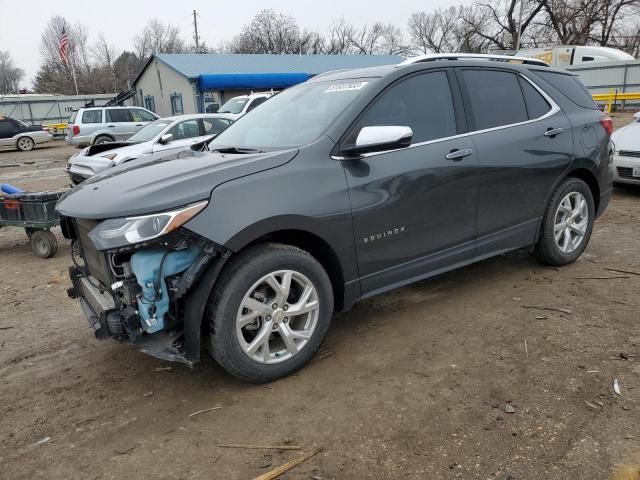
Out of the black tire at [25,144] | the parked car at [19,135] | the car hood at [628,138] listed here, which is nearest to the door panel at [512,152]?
the car hood at [628,138]

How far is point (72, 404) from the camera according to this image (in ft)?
9.75

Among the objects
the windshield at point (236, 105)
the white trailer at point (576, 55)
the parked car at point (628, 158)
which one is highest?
the white trailer at point (576, 55)

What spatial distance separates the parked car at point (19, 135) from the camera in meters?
23.4

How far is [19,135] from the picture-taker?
23688 mm

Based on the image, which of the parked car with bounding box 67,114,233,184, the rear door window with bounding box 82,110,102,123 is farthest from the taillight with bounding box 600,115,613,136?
the rear door window with bounding box 82,110,102,123

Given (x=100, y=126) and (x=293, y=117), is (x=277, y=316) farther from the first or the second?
(x=100, y=126)

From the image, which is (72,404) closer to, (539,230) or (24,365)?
(24,365)

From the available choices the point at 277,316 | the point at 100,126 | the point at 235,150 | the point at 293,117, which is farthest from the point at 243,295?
the point at 100,126

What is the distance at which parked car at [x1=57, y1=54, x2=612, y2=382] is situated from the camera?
8.86ft

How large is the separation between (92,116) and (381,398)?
1946 centimetres

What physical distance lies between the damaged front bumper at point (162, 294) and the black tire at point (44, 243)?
3964 mm

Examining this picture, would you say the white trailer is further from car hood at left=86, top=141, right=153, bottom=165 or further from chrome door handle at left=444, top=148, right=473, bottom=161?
chrome door handle at left=444, top=148, right=473, bottom=161

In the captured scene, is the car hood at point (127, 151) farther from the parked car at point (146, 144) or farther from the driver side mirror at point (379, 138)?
the driver side mirror at point (379, 138)

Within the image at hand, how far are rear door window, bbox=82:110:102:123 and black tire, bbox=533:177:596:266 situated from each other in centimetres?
1847
